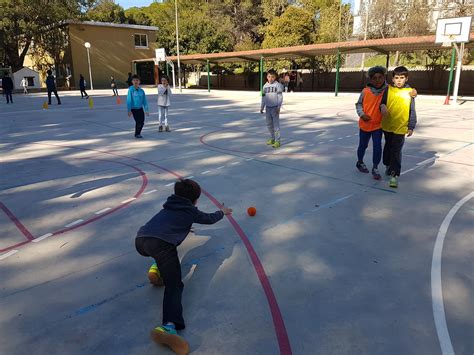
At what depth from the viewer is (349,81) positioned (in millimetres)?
33906

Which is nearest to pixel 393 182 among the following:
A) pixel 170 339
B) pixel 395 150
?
pixel 395 150

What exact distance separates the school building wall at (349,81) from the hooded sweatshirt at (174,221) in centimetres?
2881

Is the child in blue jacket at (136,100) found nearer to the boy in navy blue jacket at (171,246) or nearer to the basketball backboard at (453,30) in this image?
the boy in navy blue jacket at (171,246)

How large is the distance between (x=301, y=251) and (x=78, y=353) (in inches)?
89.6

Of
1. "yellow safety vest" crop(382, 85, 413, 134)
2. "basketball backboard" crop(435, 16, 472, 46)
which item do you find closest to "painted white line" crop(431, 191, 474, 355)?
"yellow safety vest" crop(382, 85, 413, 134)

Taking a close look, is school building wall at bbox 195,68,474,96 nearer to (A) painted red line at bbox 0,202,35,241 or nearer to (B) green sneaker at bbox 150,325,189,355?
(A) painted red line at bbox 0,202,35,241

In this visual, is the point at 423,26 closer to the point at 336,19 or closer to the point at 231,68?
the point at 336,19

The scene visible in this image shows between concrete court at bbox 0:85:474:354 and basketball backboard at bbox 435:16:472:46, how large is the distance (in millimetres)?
13048

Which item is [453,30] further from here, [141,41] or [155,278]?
[141,41]

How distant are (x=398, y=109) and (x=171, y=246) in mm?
4343

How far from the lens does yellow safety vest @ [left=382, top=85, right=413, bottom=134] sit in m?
5.67

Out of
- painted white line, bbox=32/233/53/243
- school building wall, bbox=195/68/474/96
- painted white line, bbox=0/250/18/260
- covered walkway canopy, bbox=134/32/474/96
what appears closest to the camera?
painted white line, bbox=0/250/18/260

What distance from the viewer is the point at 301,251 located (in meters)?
3.97

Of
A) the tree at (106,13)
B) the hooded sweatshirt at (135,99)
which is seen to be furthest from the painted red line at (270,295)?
the tree at (106,13)
